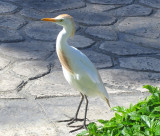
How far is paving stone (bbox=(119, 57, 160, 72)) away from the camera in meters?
4.77

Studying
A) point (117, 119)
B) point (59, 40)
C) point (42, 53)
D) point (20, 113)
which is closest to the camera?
point (117, 119)

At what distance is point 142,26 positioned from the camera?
19.5ft

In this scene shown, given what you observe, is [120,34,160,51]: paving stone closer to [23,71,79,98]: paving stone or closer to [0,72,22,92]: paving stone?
[23,71,79,98]: paving stone

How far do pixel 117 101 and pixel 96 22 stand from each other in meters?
2.18

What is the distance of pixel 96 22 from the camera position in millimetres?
5988

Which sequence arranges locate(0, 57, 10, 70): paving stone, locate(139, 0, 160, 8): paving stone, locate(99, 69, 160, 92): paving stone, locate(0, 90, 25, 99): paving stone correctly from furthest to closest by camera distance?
locate(139, 0, 160, 8): paving stone < locate(0, 57, 10, 70): paving stone < locate(99, 69, 160, 92): paving stone < locate(0, 90, 25, 99): paving stone

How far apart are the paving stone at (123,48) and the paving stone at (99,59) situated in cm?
18

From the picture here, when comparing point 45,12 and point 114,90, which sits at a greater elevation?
point 45,12

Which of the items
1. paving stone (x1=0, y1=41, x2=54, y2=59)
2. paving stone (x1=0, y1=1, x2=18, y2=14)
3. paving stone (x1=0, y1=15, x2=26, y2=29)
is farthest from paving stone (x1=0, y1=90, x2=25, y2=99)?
paving stone (x1=0, y1=1, x2=18, y2=14)

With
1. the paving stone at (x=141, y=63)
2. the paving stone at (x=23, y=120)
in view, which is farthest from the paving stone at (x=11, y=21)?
the paving stone at (x=23, y=120)

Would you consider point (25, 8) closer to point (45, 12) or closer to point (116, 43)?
point (45, 12)

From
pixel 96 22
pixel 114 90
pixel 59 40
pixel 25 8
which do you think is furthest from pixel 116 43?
pixel 59 40

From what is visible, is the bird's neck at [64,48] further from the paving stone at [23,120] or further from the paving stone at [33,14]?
the paving stone at [33,14]

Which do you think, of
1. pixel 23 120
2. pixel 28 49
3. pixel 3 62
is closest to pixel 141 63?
pixel 28 49
